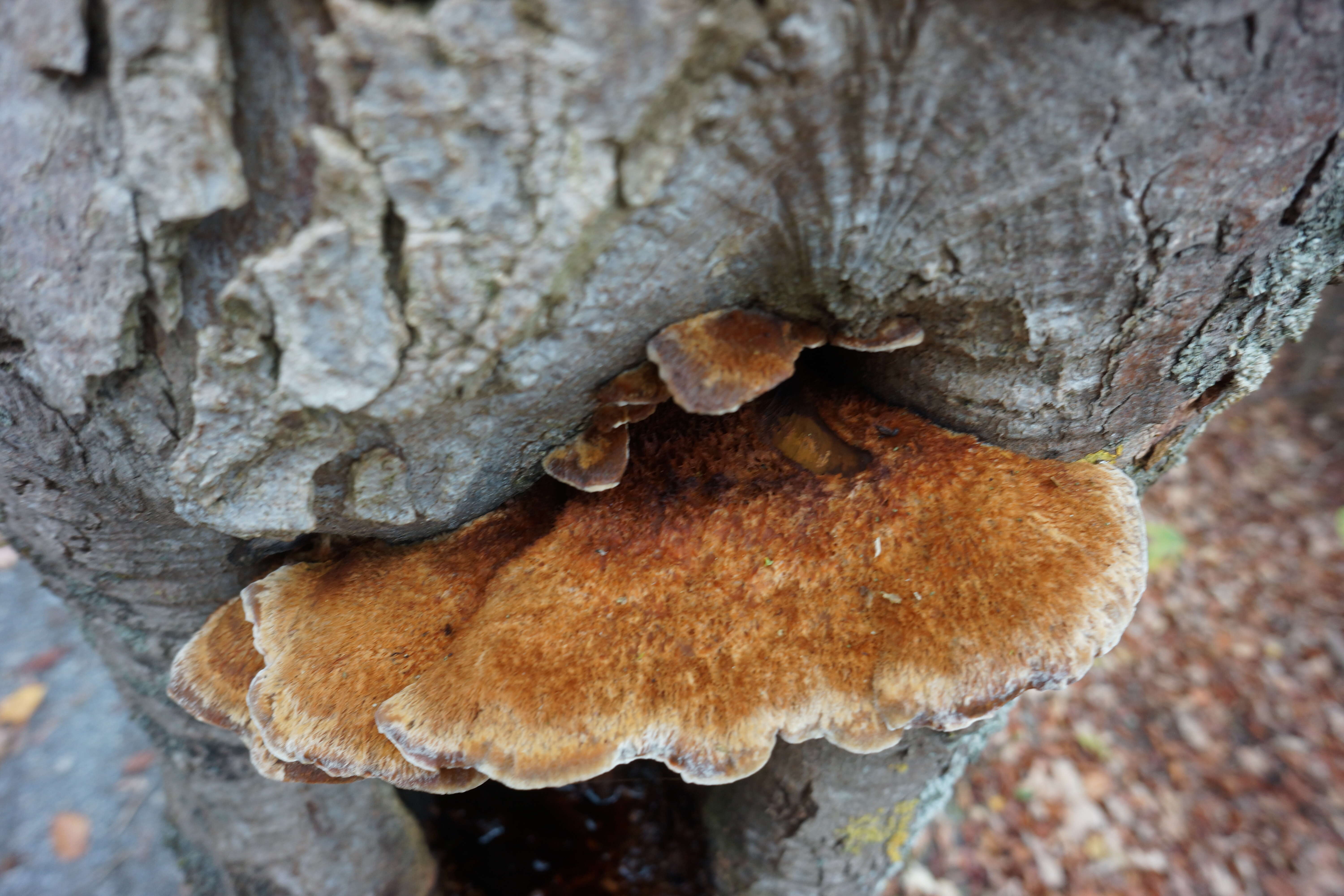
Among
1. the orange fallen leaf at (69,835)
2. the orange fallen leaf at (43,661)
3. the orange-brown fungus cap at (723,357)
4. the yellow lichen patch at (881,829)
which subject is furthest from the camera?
the orange fallen leaf at (43,661)

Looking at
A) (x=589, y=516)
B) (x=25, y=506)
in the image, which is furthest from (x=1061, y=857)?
(x=25, y=506)

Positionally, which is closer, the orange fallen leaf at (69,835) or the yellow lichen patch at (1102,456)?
the yellow lichen patch at (1102,456)

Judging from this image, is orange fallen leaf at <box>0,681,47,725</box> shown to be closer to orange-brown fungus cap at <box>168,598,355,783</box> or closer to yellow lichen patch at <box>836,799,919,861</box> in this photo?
orange-brown fungus cap at <box>168,598,355,783</box>

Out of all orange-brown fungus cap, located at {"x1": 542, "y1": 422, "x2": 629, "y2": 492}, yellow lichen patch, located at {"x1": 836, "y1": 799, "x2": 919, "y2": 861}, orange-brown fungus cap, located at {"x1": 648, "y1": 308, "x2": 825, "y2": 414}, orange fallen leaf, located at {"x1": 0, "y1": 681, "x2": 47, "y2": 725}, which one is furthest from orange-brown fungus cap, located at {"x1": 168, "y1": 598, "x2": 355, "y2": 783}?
orange fallen leaf, located at {"x1": 0, "y1": 681, "x2": 47, "y2": 725}

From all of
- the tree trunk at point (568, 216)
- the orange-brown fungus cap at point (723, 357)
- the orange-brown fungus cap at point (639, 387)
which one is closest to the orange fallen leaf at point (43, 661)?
the tree trunk at point (568, 216)

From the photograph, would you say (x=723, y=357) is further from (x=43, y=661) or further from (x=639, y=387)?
(x=43, y=661)

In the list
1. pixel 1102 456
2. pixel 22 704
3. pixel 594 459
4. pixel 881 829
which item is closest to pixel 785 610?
pixel 594 459

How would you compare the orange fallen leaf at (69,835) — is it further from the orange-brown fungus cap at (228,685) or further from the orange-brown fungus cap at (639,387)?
the orange-brown fungus cap at (639,387)
